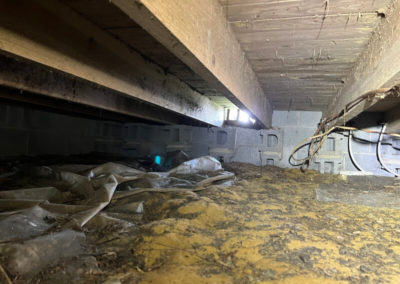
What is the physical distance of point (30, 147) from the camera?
4445mm

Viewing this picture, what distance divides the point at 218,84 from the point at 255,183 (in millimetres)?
1860

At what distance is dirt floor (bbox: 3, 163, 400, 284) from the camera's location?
1.08 meters

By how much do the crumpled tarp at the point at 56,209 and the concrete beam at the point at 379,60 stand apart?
1634 millimetres

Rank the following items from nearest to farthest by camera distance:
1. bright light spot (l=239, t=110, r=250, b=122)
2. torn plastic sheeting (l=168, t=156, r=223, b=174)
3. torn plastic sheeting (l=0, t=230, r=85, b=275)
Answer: torn plastic sheeting (l=0, t=230, r=85, b=275) → torn plastic sheeting (l=168, t=156, r=223, b=174) → bright light spot (l=239, t=110, r=250, b=122)

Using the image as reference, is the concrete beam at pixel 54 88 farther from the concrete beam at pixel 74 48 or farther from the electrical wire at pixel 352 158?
the electrical wire at pixel 352 158

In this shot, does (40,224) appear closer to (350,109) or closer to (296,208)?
(296,208)

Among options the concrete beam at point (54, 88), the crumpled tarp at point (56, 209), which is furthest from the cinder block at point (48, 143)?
the crumpled tarp at point (56, 209)

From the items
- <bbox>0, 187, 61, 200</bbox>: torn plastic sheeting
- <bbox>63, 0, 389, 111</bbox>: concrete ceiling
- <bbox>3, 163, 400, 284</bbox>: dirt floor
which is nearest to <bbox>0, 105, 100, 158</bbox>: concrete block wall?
<bbox>0, 187, 61, 200</bbox>: torn plastic sheeting

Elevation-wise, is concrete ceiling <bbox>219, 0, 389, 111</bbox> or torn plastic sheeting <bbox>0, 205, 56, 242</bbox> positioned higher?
concrete ceiling <bbox>219, 0, 389, 111</bbox>

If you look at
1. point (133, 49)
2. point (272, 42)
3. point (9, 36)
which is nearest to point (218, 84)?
point (272, 42)

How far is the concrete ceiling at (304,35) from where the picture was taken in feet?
4.69

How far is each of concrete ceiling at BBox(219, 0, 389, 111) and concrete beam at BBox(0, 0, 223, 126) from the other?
867 millimetres

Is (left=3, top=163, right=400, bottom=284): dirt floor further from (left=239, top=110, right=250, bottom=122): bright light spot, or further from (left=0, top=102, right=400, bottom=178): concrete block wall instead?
(left=239, top=110, right=250, bottom=122): bright light spot

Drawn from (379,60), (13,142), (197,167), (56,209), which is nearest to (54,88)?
(56,209)
